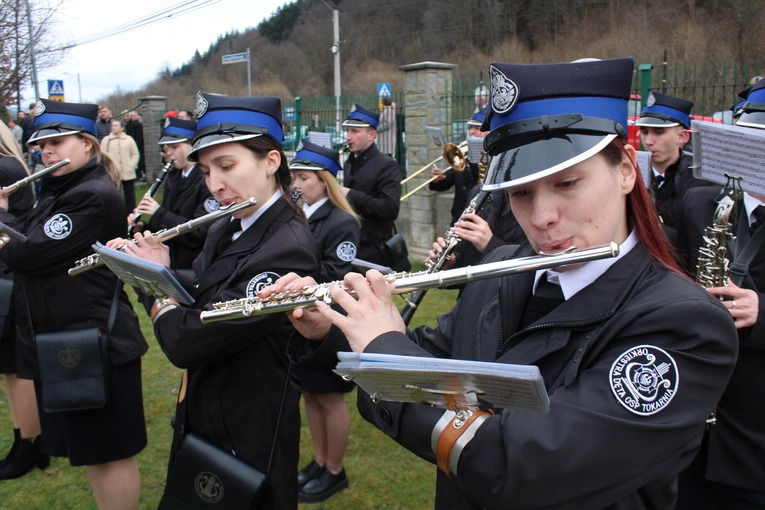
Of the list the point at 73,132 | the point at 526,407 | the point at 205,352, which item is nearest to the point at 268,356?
the point at 205,352

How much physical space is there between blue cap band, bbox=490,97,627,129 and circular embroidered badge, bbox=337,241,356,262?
294 centimetres

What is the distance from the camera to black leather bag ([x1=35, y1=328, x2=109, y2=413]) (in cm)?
319

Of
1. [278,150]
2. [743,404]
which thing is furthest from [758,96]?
[278,150]

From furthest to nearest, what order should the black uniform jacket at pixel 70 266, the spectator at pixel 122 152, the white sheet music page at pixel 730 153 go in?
the spectator at pixel 122 152
the black uniform jacket at pixel 70 266
the white sheet music page at pixel 730 153

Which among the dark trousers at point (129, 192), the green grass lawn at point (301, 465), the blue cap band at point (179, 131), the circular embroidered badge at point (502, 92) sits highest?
the circular embroidered badge at point (502, 92)

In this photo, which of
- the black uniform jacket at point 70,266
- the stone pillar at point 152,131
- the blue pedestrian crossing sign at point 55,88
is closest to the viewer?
the black uniform jacket at point 70,266

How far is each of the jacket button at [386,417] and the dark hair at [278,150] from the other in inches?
56.8

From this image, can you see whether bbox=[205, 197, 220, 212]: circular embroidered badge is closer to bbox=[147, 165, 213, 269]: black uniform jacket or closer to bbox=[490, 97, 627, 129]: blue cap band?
→ bbox=[147, 165, 213, 269]: black uniform jacket

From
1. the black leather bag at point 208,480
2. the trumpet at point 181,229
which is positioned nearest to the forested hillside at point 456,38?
the trumpet at point 181,229

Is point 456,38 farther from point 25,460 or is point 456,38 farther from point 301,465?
point 25,460

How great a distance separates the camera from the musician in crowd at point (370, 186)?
6.02 meters

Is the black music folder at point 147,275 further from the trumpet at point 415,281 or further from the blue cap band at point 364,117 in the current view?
the blue cap band at point 364,117

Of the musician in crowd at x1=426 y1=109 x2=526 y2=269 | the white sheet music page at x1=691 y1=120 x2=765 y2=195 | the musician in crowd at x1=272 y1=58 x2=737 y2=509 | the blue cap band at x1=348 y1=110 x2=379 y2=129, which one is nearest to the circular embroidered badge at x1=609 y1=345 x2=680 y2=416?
the musician in crowd at x1=272 y1=58 x2=737 y2=509

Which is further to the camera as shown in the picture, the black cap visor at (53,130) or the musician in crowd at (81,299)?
the black cap visor at (53,130)
